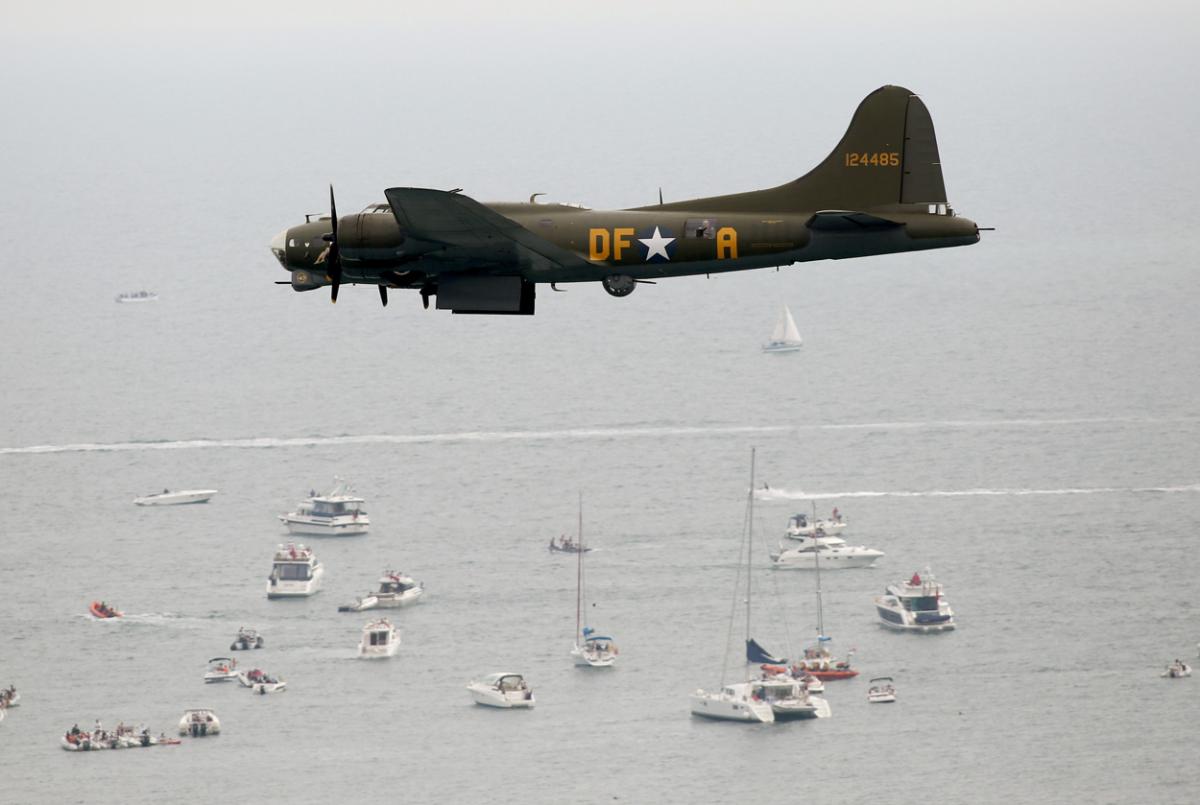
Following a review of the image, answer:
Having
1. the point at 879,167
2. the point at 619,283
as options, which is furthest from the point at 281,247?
the point at 879,167

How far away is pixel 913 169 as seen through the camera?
63344 mm

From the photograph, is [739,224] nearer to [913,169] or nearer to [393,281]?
[913,169]

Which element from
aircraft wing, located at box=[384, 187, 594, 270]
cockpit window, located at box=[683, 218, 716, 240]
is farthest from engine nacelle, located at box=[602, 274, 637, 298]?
cockpit window, located at box=[683, 218, 716, 240]

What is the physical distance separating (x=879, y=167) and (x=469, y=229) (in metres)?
13.6

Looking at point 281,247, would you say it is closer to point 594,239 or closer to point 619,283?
point 594,239

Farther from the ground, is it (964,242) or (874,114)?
(874,114)

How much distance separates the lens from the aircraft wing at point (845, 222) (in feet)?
198

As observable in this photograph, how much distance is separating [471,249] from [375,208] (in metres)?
3.82

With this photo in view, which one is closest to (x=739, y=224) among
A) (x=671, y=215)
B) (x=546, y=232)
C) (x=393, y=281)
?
(x=671, y=215)

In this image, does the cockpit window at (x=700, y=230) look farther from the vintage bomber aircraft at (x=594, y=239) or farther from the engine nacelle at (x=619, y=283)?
the engine nacelle at (x=619, y=283)

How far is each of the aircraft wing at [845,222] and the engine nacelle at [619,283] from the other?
5888 millimetres

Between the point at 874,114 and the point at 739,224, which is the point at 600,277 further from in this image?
the point at 874,114

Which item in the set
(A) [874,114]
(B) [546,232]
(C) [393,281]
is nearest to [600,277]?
(B) [546,232]

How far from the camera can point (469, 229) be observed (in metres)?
60.8
